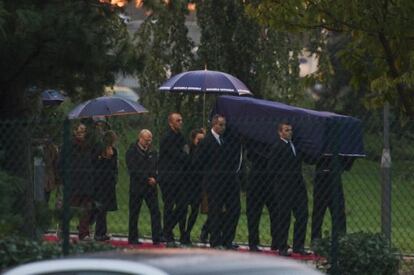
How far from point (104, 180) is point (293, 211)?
7.72ft

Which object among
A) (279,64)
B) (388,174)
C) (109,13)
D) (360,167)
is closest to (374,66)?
(360,167)

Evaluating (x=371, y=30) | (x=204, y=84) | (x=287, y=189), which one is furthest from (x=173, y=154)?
(x=204, y=84)

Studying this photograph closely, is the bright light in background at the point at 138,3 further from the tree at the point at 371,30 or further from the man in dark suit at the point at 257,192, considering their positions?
the tree at the point at 371,30

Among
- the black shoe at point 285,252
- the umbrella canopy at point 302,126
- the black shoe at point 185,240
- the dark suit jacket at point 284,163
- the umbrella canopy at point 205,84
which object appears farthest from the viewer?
the umbrella canopy at point 205,84

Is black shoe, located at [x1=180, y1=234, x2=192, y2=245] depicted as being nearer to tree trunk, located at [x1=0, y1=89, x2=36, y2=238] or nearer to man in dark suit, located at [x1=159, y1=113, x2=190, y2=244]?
man in dark suit, located at [x1=159, y1=113, x2=190, y2=244]

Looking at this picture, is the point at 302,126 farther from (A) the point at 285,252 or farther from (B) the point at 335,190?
(B) the point at 335,190

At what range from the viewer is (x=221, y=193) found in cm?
1234

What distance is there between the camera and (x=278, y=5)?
1398 cm

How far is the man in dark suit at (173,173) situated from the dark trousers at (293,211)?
1002mm

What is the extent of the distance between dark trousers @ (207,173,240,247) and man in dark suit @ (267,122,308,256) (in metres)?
0.44

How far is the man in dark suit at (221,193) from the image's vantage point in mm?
12188

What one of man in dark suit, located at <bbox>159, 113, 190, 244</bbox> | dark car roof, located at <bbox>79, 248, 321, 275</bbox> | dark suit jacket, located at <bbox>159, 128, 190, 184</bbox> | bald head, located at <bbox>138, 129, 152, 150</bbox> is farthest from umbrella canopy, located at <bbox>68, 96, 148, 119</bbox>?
dark car roof, located at <bbox>79, 248, 321, 275</bbox>

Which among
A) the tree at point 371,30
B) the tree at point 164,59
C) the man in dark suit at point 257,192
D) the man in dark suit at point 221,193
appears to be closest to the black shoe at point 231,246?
the man in dark suit at point 221,193

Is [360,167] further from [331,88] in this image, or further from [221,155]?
[331,88]
